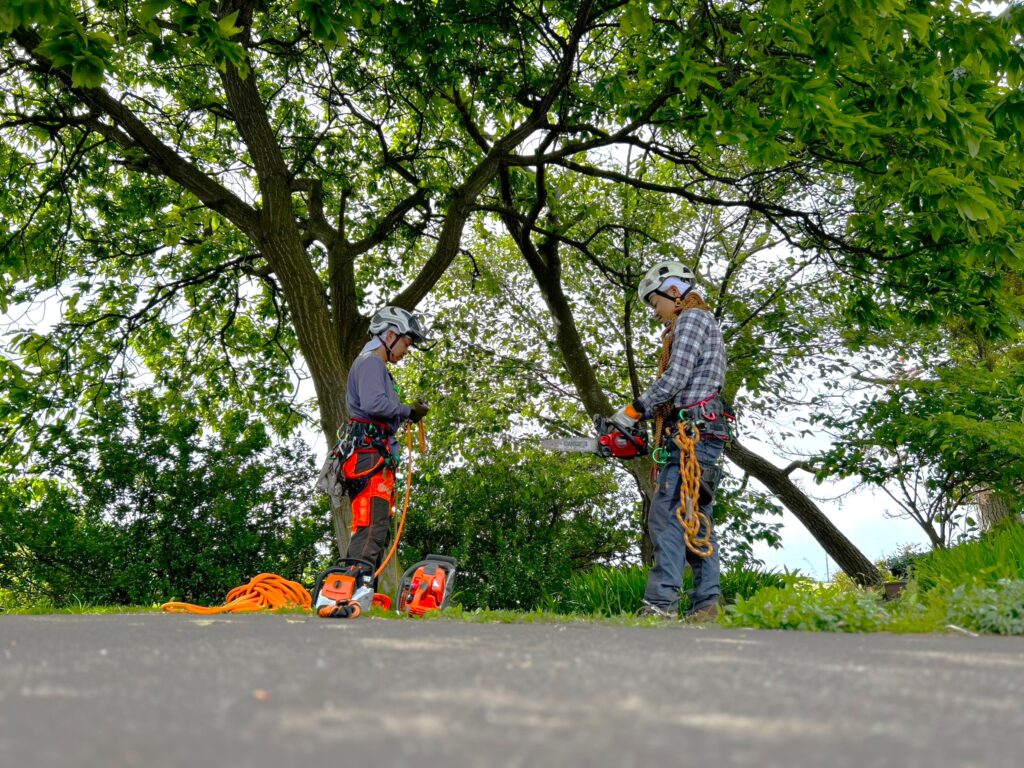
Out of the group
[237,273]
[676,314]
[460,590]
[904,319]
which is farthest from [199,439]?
[904,319]

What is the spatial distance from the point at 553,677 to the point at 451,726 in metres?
0.75

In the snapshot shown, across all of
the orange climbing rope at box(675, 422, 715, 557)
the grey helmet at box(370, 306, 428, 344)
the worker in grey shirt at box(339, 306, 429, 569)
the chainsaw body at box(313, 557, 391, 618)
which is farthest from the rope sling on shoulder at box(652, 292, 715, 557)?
the chainsaw body at box(313, 557, 391, 618)

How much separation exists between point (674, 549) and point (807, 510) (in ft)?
27.2

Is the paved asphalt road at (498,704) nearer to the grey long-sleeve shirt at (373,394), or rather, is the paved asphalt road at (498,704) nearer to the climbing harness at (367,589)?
the climbing harness at (367,589)

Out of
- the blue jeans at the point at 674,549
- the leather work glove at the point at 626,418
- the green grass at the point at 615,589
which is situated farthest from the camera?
the green grass at the point at 615,589

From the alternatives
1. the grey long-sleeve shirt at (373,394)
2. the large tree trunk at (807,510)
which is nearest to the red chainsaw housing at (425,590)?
the grey long-sleeve shirt at (373,394)

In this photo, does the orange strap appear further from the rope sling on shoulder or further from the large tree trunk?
the large tree trunk

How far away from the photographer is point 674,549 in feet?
20.5

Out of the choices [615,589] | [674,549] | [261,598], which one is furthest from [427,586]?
[615,589]

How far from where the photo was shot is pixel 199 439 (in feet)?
42.8

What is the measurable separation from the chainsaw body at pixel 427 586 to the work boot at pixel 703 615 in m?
1.80

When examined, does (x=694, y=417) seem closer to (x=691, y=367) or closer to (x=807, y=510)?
(x=691, y=367)

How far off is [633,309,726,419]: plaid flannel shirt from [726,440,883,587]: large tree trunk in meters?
7.40

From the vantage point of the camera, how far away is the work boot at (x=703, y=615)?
18.9 feet
